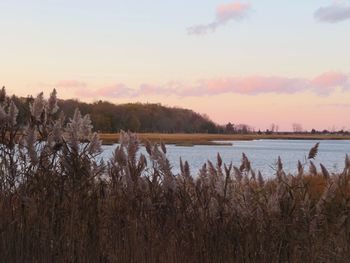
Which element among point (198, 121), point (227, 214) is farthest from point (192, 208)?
point (198, 121)

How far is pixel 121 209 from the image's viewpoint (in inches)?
193

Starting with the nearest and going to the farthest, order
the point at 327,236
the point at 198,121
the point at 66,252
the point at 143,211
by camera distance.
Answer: the point at 66,252 → the point at 143,211 → the point at 327,236 → the point at 198,121

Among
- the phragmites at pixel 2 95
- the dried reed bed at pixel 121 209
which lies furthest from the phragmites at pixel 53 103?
the phragmites at pixel 2 95

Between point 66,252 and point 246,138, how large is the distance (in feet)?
466

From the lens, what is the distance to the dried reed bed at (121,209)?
4.65 metres

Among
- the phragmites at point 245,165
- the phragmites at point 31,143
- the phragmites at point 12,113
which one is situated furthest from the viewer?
the phragmites at point 245,165

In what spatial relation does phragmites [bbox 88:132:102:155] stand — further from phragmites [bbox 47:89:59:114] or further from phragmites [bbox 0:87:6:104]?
phragmites [bbox 0:87:6:104]

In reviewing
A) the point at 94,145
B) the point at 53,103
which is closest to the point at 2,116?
the point at 53,103

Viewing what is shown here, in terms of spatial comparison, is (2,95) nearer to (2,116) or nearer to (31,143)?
(2,116)

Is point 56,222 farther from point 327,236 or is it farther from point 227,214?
point 327,236

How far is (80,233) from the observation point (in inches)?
184

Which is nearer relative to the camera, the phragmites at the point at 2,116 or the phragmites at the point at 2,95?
the phragmites at the point at 2,116

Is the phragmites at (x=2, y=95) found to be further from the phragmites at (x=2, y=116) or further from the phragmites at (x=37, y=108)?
the phragmites at (x=37, y=108)

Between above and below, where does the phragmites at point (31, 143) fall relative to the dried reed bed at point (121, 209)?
above
